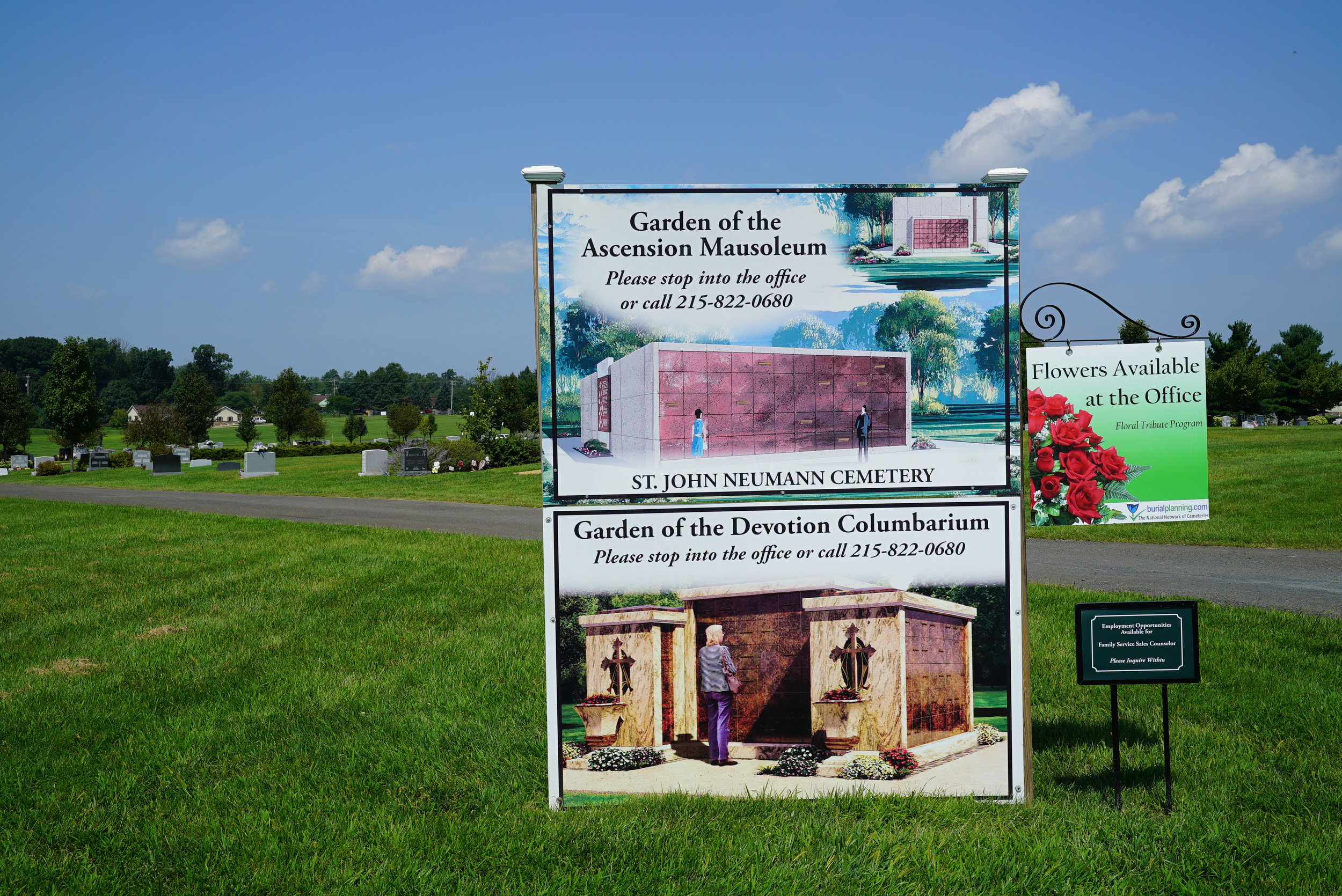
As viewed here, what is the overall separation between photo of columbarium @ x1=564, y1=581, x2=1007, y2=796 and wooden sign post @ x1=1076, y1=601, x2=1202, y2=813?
492mm

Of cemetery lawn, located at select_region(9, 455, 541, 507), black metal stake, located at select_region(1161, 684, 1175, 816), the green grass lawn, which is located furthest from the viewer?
the green grass lawn

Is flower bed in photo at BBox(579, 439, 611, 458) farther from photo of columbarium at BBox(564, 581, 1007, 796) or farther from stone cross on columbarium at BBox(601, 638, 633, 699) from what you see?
stone cross on columbarium at BBox(601, 638, 633, 699)

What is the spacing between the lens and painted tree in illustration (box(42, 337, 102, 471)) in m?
43.8

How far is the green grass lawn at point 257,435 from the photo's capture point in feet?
218

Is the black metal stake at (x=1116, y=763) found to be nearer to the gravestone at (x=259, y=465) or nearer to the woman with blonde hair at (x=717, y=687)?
the woman with blonde hair at (x=717, y=687)

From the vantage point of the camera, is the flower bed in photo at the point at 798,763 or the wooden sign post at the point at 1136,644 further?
the flower bed in photo at the point at 798,763

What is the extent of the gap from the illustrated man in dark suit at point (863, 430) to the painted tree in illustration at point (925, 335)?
0.26m

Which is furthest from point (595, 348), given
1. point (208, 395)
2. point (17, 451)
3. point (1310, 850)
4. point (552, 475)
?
point (17, 451)

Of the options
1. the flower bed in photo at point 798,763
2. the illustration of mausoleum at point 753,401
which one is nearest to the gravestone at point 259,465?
the illustration of mausoleum at point 753,401

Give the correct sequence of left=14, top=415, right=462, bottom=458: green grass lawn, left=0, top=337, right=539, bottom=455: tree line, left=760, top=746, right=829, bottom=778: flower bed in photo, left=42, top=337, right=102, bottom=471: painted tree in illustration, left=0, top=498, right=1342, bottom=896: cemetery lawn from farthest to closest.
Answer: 1. left=14, top=415, right=462, bottom=458: green grass lawn
2. left=42, top=337, right=102, bottom=471: painted tree in illustration
3. left=0, top=337, right=539, bottom=455: tree line
4. left=760, top=746, right=829, bottom=778: flower bed in photo
5. left=0, top=498, right=1342, bottom=896: cemetery lawn

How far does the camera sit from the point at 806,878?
3346 mm

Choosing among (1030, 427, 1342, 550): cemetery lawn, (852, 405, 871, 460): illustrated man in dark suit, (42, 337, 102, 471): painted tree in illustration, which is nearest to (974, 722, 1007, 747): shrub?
(852, 405, 871, 460): illustrated man in dark suit

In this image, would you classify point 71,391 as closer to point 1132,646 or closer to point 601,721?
point 601,721

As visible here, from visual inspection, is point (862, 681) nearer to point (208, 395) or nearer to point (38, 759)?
point (38, 759)
